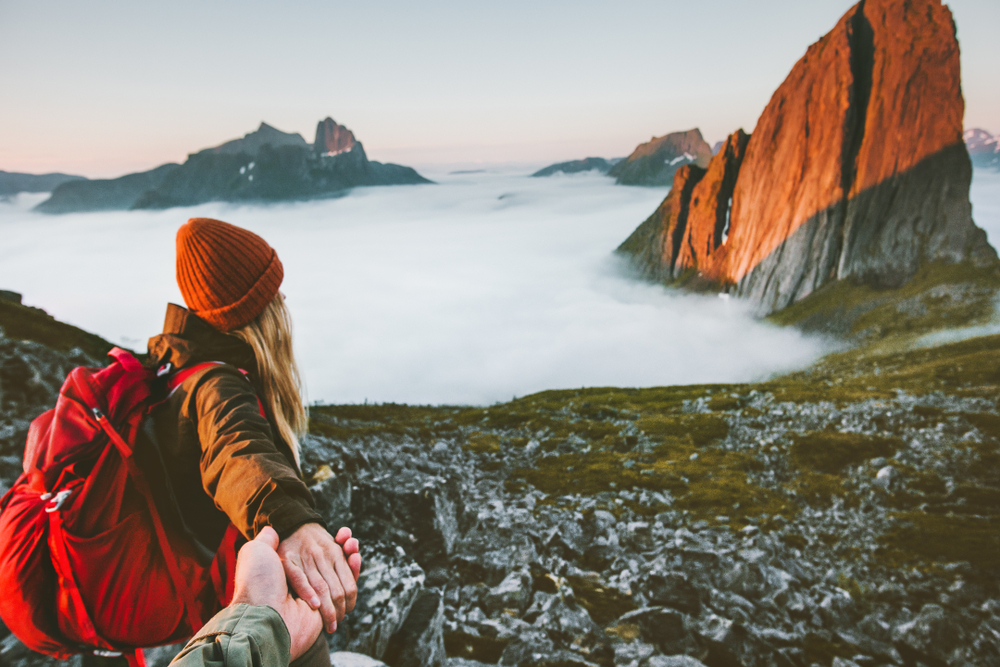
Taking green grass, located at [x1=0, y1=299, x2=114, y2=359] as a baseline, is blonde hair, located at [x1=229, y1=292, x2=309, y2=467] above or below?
above

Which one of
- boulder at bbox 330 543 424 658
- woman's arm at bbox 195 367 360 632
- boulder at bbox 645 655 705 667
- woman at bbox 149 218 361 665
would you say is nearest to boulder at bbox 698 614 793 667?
boulder at bbox 645 655 705 667

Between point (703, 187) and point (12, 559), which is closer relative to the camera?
point (12, 559)

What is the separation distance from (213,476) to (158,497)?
0.88m

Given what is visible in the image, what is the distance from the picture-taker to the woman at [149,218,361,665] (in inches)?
113

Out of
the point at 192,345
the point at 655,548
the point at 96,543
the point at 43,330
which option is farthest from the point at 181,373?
the point at 43,330

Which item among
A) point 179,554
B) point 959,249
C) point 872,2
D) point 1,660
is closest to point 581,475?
point 1,660

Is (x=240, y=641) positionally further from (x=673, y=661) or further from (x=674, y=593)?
(x=674, y=593)

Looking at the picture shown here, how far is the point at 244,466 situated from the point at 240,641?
1210mm

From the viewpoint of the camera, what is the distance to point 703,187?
6634 inches

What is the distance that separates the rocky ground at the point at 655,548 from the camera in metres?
11.4

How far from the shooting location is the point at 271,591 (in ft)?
8.23

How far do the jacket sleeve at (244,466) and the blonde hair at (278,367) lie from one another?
668 mm

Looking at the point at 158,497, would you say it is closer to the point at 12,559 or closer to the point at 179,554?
the point at 179,554

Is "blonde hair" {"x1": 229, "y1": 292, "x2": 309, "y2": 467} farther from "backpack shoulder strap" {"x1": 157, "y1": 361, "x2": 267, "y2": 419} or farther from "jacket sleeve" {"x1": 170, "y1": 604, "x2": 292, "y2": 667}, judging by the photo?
"jacket sleeve" {"x1": 170, "y1": 604, "x2": 292, "y2": 667}
